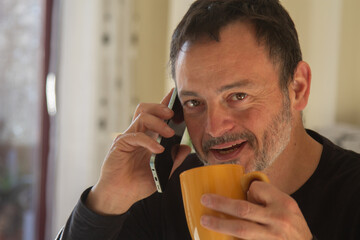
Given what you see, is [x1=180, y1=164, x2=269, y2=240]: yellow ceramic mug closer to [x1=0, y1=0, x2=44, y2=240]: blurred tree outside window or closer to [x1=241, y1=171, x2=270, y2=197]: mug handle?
[x1=241, y1=171, x2=270, y2=197]: mug handle

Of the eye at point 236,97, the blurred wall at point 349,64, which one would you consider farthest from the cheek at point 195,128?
the blurred wall at point 349,64

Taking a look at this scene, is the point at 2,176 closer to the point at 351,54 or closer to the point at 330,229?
the point at 351,54

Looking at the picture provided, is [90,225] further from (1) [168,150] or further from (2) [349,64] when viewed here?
(2) [349,64]

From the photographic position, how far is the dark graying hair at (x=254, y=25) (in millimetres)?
1087

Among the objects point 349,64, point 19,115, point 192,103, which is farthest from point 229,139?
point 19,115

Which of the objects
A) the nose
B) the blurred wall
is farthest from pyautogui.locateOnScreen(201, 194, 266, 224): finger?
the blurred wall

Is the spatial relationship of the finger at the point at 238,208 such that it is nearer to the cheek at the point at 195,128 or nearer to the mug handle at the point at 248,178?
the mug handle at the point at 248,178

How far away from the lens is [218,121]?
102 cm

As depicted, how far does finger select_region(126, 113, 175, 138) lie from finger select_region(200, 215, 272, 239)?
0.39 meters

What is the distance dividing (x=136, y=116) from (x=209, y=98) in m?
0.21

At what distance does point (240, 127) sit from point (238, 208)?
0.36 m

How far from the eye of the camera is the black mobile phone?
106 centimetres

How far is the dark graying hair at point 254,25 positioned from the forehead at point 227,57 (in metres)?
0.02

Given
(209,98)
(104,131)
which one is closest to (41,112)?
(104,131)
